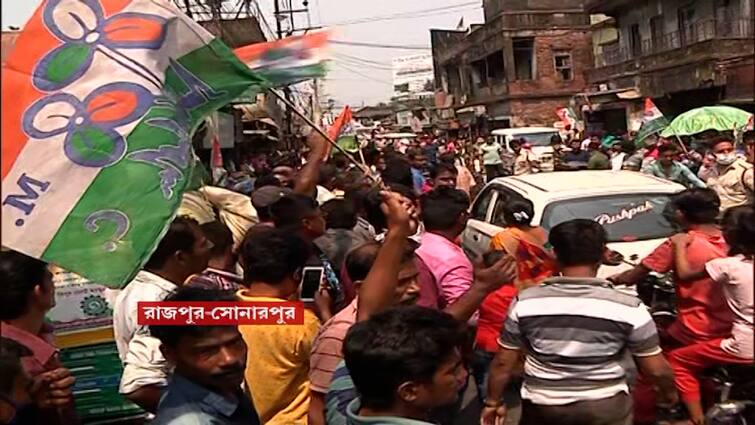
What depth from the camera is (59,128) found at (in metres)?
2.93

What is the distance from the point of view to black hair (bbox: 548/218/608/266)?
349 centimetres

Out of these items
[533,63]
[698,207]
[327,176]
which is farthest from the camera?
[533,63]

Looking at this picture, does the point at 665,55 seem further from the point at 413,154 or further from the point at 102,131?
the point at 102,131

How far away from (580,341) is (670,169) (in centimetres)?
717

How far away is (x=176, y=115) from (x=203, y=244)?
2.17ft

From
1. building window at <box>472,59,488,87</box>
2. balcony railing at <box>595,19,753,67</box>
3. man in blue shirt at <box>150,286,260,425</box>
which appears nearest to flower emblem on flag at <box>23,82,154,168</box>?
man in blue shirt at <box>150,286,260,425</box>

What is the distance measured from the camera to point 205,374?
100 inches

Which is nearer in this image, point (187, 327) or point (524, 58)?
point (187, 327)

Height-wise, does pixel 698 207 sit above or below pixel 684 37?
below

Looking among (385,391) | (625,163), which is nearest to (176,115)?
(385,391)

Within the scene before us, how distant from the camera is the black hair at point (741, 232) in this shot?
12.0ft

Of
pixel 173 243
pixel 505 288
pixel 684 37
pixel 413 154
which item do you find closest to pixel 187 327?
pixel 173 243

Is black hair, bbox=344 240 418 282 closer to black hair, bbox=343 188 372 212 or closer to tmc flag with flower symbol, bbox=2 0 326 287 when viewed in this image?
tmc flag with flower symbol, bbox=2 0 326 287

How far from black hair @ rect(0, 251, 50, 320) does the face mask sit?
8.09 metres
